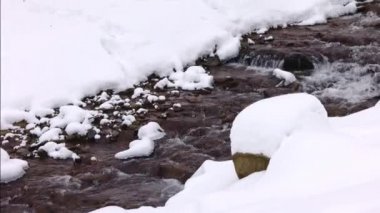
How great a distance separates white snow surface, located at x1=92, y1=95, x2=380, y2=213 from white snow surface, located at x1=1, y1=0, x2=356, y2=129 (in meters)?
4.19

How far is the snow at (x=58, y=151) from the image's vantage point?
674 cm

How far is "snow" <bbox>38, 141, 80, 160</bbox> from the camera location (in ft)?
22.1

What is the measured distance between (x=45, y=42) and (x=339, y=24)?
5.65m

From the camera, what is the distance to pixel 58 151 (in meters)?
6.82

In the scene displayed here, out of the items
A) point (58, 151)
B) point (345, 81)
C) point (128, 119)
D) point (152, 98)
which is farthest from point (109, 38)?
point (345, 81)

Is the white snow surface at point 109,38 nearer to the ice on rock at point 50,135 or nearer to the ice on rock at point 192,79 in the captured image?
the ice on rock at point 192,79

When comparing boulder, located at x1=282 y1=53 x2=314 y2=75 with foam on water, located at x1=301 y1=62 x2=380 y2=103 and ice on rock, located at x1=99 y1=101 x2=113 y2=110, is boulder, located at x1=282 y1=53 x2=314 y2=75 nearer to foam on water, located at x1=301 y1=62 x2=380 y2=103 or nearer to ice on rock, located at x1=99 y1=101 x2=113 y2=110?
foam on water, located at x1=301 y1=62 x2=380 y2=103

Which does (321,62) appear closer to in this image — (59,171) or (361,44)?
(361,44)

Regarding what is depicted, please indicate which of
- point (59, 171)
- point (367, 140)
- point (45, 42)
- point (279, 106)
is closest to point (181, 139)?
point (59, 171)

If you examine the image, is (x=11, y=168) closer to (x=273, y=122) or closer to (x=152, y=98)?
(x=152, y=98)

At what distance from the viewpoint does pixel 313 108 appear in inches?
189

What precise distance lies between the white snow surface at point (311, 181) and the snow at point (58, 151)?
7.08 ft

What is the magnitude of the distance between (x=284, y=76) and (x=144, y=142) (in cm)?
288

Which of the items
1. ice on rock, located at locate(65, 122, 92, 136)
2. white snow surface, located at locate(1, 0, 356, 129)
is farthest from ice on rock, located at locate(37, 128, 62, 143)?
white snow surface, located at locate(1, 0, 356, 129)
